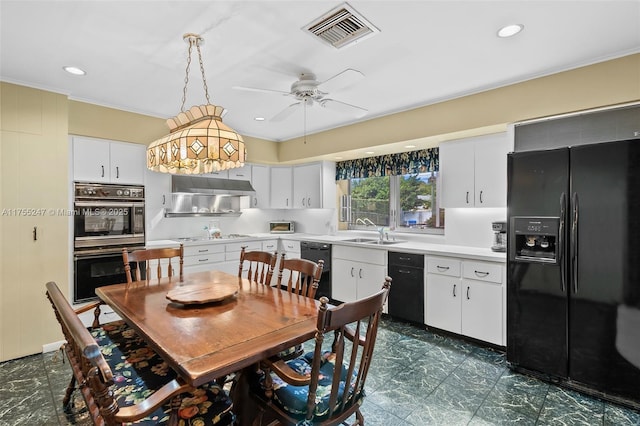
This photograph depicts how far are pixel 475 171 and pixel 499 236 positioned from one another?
74 centimetres

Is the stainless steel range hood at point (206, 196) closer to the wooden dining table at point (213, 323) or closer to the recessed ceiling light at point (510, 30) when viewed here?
the wooden dining table at point (213, 323)

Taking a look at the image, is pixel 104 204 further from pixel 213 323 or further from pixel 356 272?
pixel 356 272

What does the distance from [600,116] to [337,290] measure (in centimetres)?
330

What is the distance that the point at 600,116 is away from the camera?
104 inches

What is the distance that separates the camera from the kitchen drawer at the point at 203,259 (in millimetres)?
4223

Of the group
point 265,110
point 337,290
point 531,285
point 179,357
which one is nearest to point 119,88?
point 265,110

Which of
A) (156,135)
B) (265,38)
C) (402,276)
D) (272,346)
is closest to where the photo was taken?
(272,346)

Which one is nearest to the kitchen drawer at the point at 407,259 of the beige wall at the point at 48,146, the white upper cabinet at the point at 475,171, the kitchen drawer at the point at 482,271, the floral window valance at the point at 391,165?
the kitchen drawer at the point at 482,271

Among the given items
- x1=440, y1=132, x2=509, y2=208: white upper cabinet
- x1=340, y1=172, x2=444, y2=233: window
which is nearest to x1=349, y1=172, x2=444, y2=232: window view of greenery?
x1=340, y1=172, x2=444, y2=233: window

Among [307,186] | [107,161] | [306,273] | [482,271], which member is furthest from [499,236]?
[107,161]

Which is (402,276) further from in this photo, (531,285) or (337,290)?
(531,285)

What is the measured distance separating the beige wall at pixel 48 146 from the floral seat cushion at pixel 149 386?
1554mm

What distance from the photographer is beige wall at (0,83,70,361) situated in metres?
2.91

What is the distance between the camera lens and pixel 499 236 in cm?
348
